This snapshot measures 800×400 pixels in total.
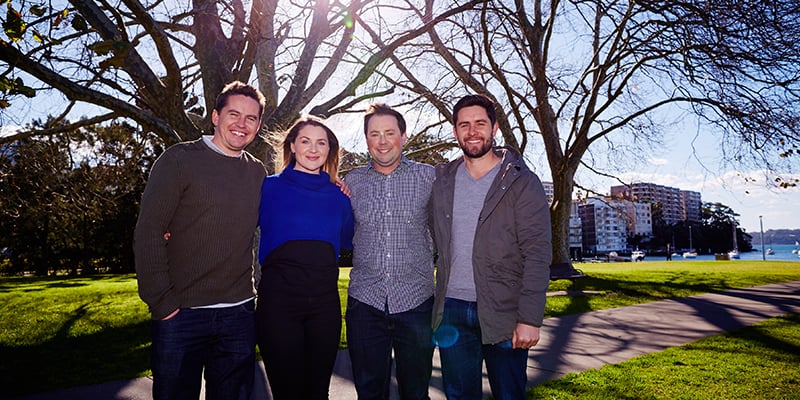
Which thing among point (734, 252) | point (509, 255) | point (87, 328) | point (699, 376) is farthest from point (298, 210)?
point (734, 252)

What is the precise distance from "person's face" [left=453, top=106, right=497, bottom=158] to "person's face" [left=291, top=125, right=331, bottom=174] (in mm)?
894

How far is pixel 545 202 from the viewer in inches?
105

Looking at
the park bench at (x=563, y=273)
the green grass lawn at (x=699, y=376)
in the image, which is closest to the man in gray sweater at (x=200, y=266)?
the green grass lawn at (x=699, y=376)

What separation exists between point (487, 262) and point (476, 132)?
31.5 inches

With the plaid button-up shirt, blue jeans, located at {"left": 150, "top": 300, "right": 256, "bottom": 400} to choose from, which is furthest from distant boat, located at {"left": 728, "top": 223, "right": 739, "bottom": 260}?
blue jeans, located at {"left": 150, "top": 300, "right": 256, "bottom": 400}

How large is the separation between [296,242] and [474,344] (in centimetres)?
122

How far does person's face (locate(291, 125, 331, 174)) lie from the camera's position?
9.41 feet

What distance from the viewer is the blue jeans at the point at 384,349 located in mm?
2742

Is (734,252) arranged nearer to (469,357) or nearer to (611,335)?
(611,335)

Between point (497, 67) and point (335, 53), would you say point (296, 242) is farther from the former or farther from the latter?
point (497, 67)

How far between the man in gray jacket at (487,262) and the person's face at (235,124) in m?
1.25

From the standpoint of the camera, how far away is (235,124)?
2.75m

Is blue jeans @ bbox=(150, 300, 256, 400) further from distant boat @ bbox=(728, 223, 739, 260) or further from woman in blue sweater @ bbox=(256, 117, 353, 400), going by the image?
distant boat @ bbox=(728, 223, 739, 260)

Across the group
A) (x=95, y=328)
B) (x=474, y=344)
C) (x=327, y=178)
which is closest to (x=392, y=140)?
(x=327, y=178)
